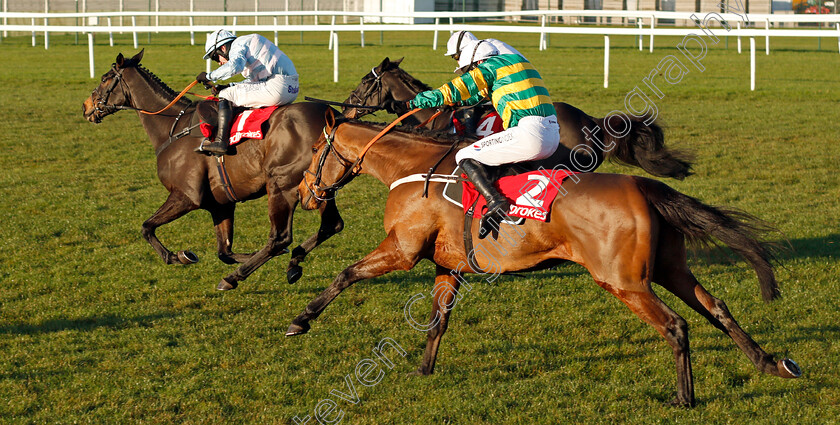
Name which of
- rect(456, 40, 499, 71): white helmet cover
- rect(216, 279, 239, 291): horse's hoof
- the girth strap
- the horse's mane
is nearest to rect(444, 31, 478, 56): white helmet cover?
rect(456, 40, 499, 71): white helmet cover

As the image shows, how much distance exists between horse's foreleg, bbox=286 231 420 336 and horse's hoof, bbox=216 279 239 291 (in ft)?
5.30

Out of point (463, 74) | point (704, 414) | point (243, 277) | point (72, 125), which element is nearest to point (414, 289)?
point (243, 277)

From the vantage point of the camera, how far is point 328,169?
218 inches

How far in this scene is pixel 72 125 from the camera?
14477 mm

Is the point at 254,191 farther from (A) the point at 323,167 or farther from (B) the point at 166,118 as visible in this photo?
(A) the point at 323,167

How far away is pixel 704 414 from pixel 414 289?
2.73 meters

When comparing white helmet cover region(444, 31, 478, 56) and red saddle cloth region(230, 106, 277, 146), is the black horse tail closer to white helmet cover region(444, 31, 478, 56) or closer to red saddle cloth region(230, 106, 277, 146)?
white helmet cover region(444, 31, 478, 56)

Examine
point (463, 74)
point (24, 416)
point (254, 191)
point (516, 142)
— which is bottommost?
point (24, 416)

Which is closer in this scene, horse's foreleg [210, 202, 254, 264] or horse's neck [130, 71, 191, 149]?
horse's foreleg [210, 202, 254, 264]

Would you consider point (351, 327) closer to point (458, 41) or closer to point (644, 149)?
point (458, 41)

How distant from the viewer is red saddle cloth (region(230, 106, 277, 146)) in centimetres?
683

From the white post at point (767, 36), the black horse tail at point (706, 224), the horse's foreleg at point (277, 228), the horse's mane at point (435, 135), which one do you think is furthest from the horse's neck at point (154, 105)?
the white post at point (767, 36)

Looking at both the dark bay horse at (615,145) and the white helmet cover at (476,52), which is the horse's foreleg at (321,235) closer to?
the dark bay horse at (615,145)

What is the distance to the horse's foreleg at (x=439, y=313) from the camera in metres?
5.14
